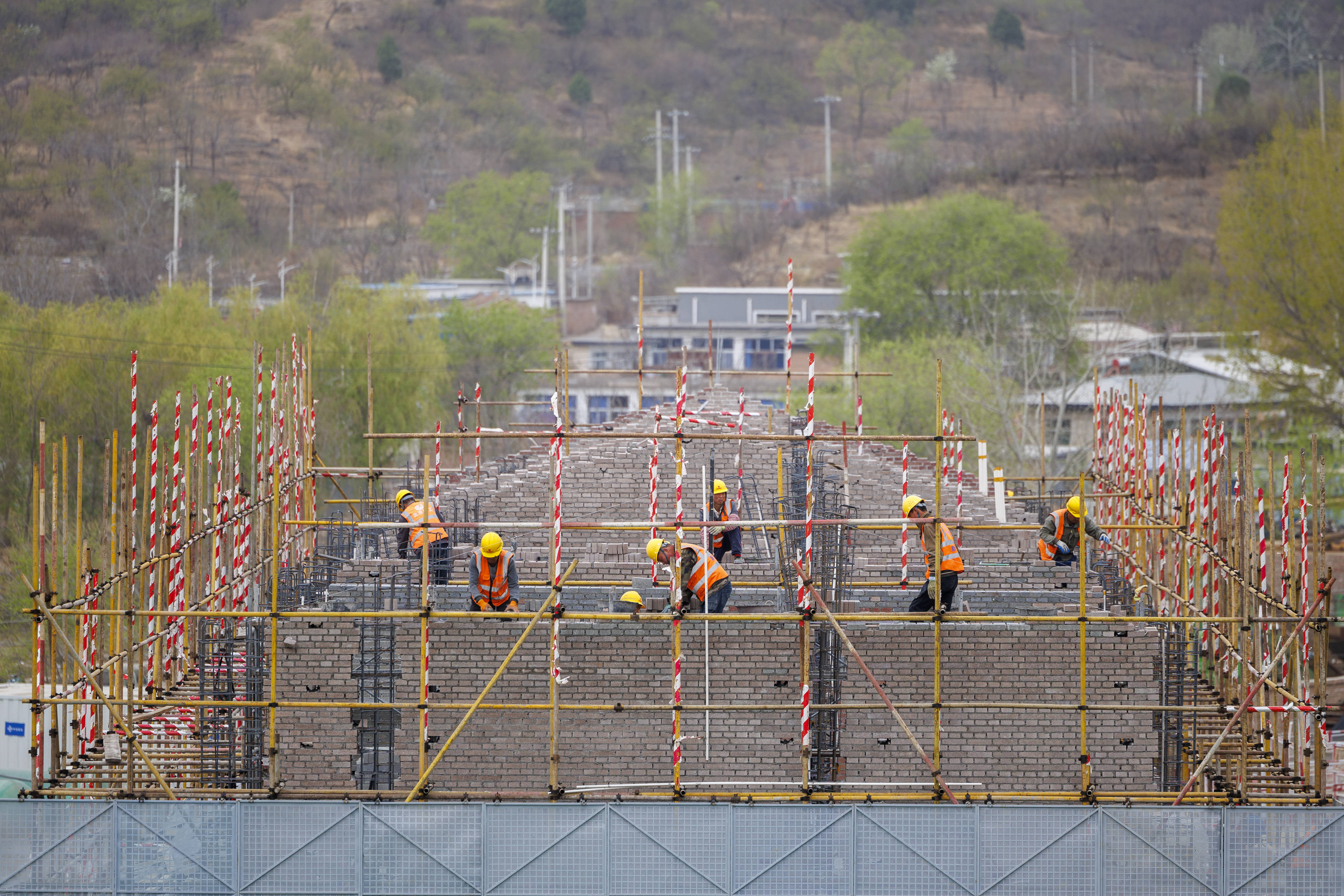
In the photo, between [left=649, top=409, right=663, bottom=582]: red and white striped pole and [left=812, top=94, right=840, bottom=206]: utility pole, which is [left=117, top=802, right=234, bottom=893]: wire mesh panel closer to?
[left=649, top=409, right=663, bottom=582]: red and white striped pole

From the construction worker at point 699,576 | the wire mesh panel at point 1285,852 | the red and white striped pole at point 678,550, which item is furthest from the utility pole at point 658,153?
the wire mesh panel at point 1285,852

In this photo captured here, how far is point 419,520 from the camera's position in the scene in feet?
56.0

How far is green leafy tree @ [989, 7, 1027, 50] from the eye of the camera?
12825 centimetres

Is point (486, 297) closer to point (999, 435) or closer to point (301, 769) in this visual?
point (999, 435)

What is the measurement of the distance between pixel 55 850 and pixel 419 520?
17.4 feet

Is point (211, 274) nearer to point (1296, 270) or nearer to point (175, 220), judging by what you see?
point (175, 220)

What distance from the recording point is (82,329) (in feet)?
145

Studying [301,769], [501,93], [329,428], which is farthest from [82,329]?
[501,93]

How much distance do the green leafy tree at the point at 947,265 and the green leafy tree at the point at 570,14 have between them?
62900 millimetres

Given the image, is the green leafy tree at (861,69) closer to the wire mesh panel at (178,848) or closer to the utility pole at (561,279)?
the utility pole at (561,279)

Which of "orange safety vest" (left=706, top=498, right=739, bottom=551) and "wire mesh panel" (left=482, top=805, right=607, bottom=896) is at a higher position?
"orange safety vest" (left=706, top=498, right=739, bottom=551)

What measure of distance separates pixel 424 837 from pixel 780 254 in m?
77.5

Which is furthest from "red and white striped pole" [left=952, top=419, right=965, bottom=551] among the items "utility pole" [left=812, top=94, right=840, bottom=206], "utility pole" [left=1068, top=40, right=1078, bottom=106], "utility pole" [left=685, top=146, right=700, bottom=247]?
"utility pole" [left=1068, top=40, right=1078, bottom=106]

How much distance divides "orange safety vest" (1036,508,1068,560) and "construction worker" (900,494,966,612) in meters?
1.91
